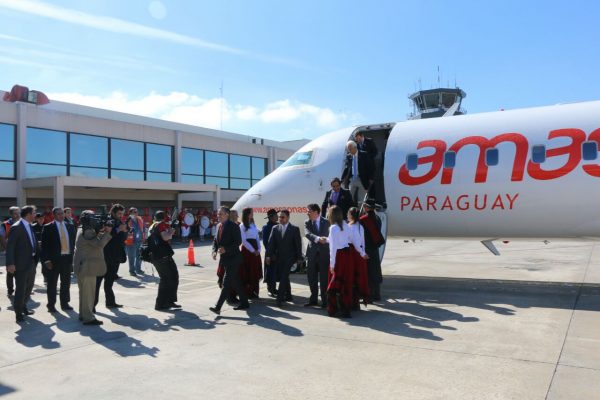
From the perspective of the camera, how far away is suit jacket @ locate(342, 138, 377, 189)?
393 inches

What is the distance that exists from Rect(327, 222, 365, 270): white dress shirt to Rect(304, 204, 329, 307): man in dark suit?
439 millimetres

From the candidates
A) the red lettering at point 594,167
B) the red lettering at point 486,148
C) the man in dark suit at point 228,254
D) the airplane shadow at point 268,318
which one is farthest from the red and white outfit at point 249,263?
the red lettering at point 594,167

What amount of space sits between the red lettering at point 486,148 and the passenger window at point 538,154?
4.8 inches

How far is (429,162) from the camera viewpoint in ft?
33.5

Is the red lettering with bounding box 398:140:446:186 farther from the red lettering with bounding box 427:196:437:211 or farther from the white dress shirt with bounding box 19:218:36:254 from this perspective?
the white dress shirt with bounding box 19:218:36:254

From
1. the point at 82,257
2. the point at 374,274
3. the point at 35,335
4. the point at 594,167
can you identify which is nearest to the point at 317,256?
the point at 374,274

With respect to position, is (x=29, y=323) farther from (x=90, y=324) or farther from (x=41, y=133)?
(x=41, y=133)

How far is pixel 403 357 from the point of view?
5559 mm

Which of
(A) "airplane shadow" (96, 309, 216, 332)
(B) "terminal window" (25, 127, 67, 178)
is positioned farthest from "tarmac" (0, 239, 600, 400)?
(B) "terminal window" (25, 127, 67, 178)

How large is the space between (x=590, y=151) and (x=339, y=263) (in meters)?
5.27

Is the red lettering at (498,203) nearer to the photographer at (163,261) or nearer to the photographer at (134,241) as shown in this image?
the photographer at (163,261)

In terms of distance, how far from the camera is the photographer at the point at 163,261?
328 inches

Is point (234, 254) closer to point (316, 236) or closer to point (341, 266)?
point (316, 236)

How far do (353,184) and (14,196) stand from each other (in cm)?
1925
